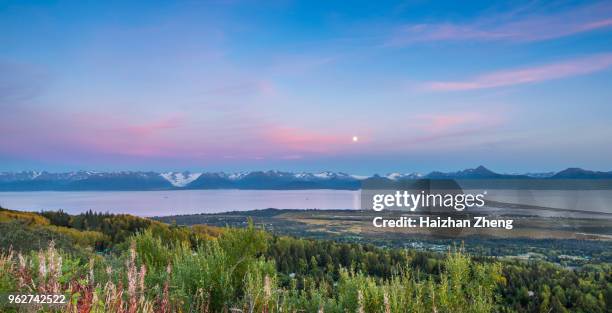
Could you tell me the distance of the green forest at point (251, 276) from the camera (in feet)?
14.4

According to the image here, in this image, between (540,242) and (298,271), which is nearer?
(298,271)

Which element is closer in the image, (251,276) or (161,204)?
(251,276)

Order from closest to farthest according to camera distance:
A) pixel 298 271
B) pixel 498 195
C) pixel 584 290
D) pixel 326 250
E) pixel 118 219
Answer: pixel 584 290 < pixel 298 271 < pixel 326 250 < pixel 118 219 < pixel 498 195

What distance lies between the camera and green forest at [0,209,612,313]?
4.38 metres

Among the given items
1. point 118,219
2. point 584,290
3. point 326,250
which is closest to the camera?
point 584,290

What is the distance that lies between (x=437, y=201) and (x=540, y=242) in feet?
33.4

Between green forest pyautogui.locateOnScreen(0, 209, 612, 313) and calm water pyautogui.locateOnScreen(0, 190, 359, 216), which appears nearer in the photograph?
green forest pyautogui.locateOnScreen(0, 209, 612, 313)

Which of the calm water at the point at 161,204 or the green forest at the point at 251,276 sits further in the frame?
the calm water at the point at 161,204

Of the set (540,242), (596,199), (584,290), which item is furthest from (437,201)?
(596,199)

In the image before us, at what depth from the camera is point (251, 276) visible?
19.5 ft

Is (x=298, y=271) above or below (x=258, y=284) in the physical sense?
below

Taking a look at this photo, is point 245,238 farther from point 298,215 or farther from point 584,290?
point 298,215

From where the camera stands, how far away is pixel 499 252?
19.8m

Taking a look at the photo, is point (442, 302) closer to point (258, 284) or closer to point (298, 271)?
point (258, 284)
